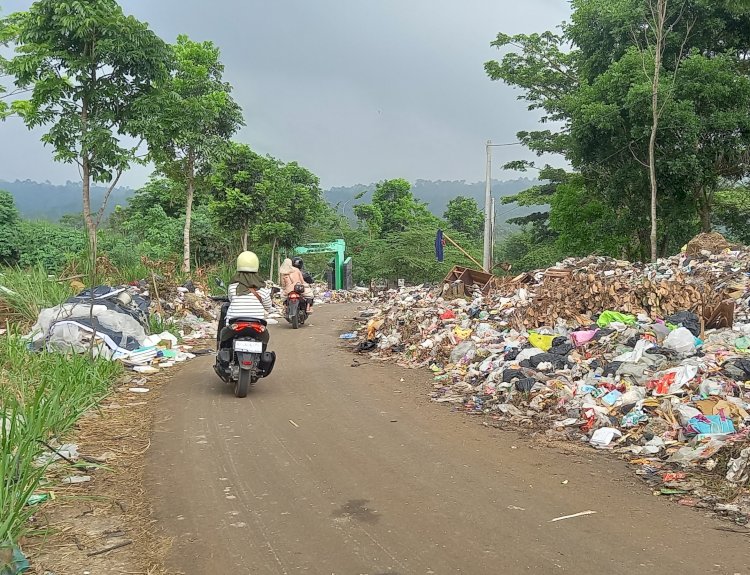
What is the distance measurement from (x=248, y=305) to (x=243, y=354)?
2.14 ft

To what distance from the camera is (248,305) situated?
766 centimetres

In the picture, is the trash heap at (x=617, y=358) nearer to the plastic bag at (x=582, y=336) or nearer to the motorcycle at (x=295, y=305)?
the plastic bag at (x=582, y=336)

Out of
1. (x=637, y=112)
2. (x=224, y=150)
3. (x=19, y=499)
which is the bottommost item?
(x=19, y=499)

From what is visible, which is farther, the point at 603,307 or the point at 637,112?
the point at 637,112

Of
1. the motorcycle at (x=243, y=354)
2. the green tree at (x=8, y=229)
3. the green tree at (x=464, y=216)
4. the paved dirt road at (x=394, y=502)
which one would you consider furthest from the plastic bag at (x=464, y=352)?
the green tree at (x=464, y=216)

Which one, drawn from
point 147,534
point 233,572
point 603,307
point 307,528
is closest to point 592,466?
point 307,528

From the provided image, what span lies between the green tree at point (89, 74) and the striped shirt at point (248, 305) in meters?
5.27

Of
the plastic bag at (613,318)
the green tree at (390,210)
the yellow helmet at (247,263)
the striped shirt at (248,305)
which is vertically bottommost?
the plastic bag at (613,318)

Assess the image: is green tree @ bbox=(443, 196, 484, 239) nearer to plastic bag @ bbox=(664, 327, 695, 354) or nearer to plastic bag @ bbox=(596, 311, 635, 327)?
plastic bag @ bbox=(596, 311, 635, 327)

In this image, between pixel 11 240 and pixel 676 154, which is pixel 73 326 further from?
pixel 676 154

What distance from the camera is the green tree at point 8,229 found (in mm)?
21031

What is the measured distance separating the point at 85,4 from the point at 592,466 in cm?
Result: 1172

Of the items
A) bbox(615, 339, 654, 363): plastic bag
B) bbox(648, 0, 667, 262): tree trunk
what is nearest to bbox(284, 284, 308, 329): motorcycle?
bbox(615, 339, 654, 363): plastic bag

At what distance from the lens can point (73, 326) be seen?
883 centimetres
